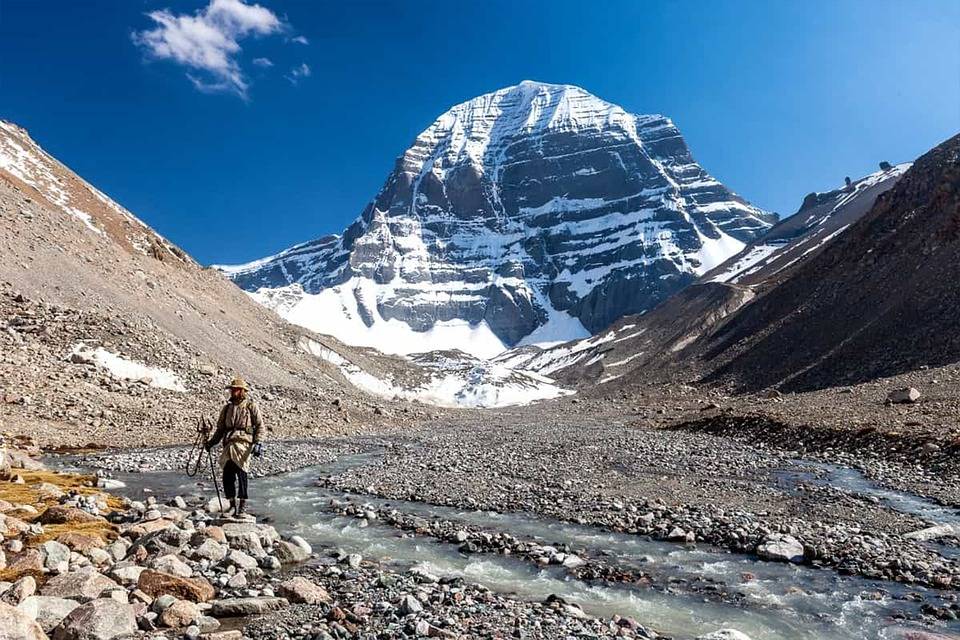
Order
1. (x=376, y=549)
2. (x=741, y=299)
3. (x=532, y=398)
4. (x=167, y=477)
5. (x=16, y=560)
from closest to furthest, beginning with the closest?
A: (x=16, y=560)
(x=376, y=549)
(x=167, y=477)
(x=532, y=398)
(x=741, y=299)

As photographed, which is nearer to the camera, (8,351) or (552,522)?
(552,522)

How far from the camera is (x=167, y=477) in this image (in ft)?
72.8

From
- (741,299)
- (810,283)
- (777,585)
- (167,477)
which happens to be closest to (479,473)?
(167,477)

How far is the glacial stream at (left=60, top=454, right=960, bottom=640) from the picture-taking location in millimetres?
9492

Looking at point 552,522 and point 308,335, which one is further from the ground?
point 308,335

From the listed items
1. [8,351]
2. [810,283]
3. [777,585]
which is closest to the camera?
[777,585]

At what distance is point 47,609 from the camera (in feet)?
23.2

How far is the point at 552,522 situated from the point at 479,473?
29.1ft

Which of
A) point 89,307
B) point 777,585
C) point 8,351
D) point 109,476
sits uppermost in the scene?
point 89,307

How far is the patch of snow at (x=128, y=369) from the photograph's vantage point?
115 ft

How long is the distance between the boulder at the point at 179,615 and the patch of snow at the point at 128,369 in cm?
3223

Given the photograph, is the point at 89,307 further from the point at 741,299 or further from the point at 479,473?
the point at 741,299

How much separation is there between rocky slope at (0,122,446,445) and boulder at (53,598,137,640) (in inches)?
944

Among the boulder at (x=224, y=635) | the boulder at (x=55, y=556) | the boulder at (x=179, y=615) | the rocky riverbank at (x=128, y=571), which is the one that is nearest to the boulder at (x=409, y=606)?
the rocky riverbank at (x=128, y=571)
